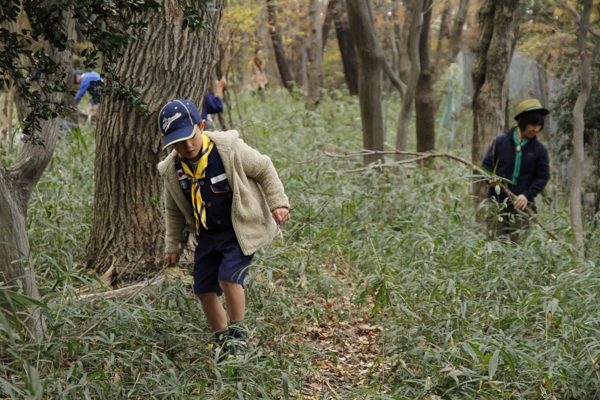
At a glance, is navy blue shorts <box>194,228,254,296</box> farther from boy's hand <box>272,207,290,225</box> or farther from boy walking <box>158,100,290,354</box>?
boy's hand <box>272,207,290,225</box>

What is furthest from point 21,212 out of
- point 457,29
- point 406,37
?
point 457,29

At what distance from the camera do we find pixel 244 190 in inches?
133

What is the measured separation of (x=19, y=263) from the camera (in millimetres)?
3109

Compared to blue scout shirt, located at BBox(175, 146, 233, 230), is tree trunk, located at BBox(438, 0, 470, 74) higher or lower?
higher

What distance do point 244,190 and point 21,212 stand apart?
1381mm

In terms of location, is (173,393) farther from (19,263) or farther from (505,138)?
(505,138)

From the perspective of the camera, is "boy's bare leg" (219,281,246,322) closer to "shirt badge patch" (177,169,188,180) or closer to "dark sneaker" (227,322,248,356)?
"dark sneaker" (227,322,248,356)

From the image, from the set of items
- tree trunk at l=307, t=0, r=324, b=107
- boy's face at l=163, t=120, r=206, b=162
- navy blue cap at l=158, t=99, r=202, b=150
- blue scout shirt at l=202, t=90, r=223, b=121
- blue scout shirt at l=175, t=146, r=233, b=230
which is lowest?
blue scout shirt at l=175, t=146, r=233, b=230

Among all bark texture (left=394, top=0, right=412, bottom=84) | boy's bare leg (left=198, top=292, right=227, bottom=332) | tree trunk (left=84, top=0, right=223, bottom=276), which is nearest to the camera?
boy's bare leg (left=198, top=292, right=227, bottom=332)

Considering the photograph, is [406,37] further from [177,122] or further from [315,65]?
[177,122]

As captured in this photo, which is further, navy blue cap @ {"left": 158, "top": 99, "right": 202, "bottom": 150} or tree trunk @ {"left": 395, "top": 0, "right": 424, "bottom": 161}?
tree trunk @ {"left": 395, "top": 0, "right": 424, "bottom": 161}

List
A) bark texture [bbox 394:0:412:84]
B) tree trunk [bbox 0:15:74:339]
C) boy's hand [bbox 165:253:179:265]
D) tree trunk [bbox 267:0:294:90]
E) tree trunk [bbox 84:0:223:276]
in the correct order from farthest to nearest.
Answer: tree trunk [bbox 267:0:294:90] → bark texture [bbox 394:0:412:84] → tree trunk [bbox 84:0:223:276] → boy's hand [bbox 165:253:179:265] → tree trunk [bbox 0:15:74:339]

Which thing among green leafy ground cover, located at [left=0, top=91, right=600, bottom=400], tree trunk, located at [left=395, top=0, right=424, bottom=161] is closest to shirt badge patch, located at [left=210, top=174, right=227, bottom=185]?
green leafy ground cover, located at [left=0, top=91, right=600, bottom=400]

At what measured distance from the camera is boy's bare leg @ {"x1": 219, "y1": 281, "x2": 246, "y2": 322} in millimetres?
3314
